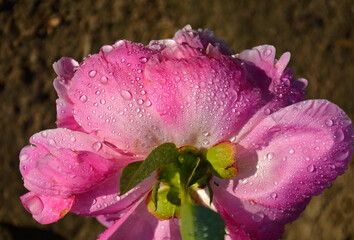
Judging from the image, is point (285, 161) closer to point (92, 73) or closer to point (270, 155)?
point (270, 155)

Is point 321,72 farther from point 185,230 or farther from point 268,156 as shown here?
point 185,230

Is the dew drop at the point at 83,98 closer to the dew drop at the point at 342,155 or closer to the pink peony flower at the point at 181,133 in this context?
the pink peony flower at the point at 181,133

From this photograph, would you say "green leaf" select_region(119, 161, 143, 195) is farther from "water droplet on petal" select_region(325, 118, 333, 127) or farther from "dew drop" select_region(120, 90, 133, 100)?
"water droplet on petal" select_region(325, 118, 333, 127)

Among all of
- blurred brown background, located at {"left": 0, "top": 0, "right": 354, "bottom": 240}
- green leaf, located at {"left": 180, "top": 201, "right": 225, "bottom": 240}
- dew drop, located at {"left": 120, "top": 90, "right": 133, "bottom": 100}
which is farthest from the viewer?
blurred brown background, located at {"left": 0, "top": 0, "right": 354, "bottom": 240}

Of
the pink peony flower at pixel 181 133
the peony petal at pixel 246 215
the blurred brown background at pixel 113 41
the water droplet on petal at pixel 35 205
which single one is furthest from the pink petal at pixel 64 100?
the blurred brown background at pixel 113 41

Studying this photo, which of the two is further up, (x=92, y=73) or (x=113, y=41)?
(x=92, y=73)

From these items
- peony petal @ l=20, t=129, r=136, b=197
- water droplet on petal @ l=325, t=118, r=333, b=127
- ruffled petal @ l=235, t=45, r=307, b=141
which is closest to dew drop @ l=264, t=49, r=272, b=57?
ruffled petal @ l=235, t=45, r=307, b=141

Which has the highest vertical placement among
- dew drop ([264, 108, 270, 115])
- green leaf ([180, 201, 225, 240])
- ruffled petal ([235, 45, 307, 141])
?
ruffled petal ([235, 45, 307, 141])

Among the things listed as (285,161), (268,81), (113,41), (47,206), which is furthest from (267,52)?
(113,41)
